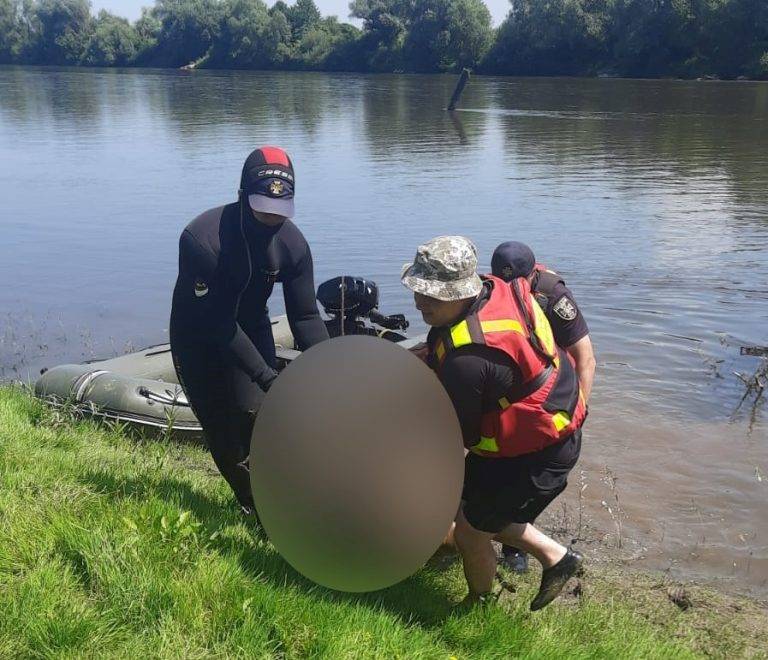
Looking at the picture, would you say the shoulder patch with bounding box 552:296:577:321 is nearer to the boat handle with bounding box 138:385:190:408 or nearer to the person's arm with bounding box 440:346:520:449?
the person's arm with bounding box 440:346:520:449

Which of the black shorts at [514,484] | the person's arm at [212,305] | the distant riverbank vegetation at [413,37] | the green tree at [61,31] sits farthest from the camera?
the green tree at [61,31]

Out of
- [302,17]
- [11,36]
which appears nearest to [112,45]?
[11,36]

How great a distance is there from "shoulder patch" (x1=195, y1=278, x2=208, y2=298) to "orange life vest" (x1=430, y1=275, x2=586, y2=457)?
1.26m

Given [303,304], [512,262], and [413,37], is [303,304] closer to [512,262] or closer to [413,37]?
[512,262]

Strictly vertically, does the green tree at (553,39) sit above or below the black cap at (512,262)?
above

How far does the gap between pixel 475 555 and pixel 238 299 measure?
5.22ft

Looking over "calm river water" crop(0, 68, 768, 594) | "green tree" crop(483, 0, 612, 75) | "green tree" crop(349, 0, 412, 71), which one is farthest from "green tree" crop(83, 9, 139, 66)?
"calm river water" crop(0, 68, 768, 594)

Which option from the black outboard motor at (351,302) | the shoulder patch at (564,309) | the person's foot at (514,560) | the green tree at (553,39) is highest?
the green tree at (553,39)

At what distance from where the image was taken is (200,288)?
426 cm

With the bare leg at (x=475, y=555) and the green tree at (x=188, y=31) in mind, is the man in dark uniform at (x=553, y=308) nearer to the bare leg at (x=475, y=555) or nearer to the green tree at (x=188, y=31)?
the bare leg at (x=475, y=555)

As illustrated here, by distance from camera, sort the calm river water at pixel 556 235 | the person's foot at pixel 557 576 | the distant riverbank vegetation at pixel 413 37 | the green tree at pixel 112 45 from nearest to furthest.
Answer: the person's foot at pixel 557 576 < the calm river water at pixel 556 235 < the distant riverbank vegetation at pixel 413 37 < the green tree at pixel 112 45

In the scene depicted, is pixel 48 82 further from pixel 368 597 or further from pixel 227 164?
pixel 368 597

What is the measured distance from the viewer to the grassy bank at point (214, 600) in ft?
10.3

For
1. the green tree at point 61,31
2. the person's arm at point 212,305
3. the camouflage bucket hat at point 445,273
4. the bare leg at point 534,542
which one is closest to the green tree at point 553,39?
the green tree at point 61,31
